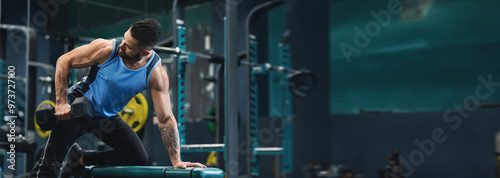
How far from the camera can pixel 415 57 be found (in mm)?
5621

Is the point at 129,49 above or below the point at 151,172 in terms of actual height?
above

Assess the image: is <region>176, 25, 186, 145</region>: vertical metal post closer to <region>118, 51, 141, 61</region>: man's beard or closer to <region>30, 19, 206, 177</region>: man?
<region>30, 19, 206, 177</region>: man

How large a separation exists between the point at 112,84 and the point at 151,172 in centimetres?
48

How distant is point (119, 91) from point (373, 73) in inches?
170

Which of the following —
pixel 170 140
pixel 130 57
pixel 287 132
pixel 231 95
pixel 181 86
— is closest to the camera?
pixel 130 57

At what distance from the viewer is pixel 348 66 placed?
6.27m

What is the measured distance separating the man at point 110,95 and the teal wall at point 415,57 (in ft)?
12.6

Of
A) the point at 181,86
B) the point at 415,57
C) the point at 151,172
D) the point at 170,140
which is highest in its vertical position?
the point at 415,57

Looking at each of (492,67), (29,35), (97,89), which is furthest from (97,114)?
(492,67)

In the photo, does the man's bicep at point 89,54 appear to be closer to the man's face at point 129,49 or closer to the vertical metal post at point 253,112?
the man's face at point 129,49

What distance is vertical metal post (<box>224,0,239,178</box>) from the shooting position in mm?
3033

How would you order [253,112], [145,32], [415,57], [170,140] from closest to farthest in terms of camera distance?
1. [145,32]
2. [170,140]
3. [253,112]
4. [415,57]

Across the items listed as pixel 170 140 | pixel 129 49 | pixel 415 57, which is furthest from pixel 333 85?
pixel 129 49

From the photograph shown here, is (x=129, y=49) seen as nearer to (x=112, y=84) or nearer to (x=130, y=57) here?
(x=130, y=57)
